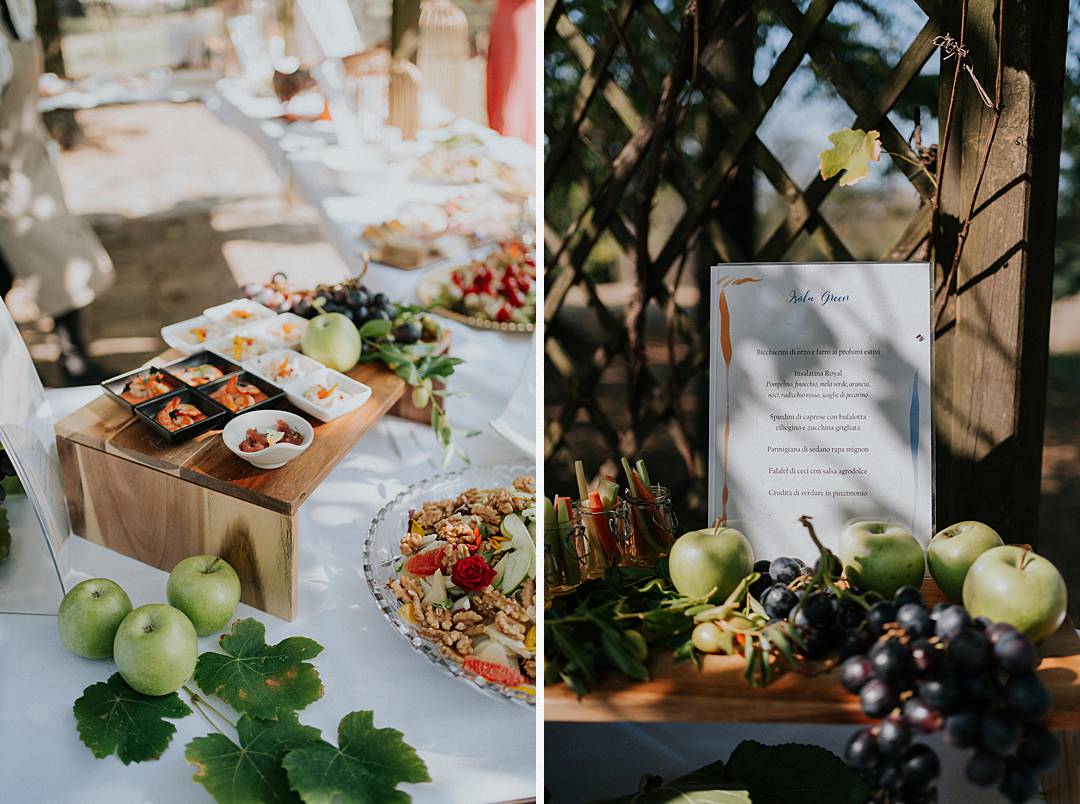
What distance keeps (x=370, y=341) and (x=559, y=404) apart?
0.46m

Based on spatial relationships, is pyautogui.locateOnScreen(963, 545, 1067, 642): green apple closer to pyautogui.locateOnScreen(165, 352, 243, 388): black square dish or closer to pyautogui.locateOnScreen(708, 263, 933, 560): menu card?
pyautogui.locateOnScreen(708, 263, 933, 560): menu card

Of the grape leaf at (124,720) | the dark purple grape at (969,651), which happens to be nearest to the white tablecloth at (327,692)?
the grape leaf at (124,720)

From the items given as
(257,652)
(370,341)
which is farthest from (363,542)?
(370,341)

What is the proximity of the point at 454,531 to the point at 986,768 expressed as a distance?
65 centimetres

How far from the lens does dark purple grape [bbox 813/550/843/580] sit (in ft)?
2.73

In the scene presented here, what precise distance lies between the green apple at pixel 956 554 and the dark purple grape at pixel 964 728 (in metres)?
0.20

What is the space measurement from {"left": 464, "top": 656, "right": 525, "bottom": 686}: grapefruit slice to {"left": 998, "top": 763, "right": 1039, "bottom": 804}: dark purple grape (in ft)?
1.48

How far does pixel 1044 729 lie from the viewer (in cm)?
69

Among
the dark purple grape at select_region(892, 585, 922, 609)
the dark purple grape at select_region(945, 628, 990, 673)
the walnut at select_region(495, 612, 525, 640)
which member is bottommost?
the walnut at select_region(495, 612, 525, 640)

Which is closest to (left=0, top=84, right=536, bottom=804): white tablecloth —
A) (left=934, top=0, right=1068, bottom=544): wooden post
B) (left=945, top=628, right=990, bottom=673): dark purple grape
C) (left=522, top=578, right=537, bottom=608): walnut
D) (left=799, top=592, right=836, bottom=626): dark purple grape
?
(left=522, top=578, right=537, bottom=608): walnut

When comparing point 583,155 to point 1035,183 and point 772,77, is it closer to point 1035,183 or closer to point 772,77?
point 772,77

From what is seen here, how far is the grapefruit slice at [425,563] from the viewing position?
106 centimetres

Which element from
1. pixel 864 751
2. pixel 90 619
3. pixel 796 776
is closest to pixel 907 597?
pixel 864 751

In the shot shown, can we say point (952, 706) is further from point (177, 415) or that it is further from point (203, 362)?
point (203, 362)
